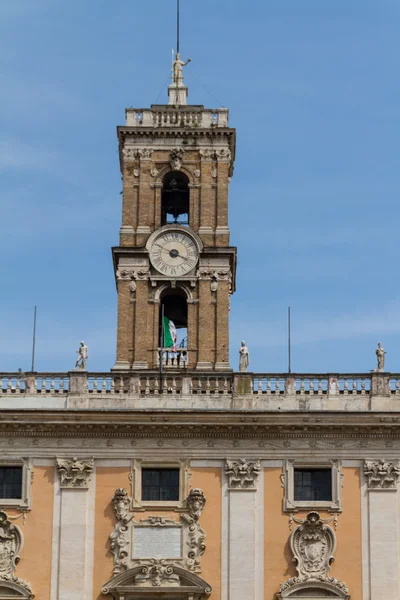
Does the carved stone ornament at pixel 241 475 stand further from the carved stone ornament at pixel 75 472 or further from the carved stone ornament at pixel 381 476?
the carved stone ornament at pixel 75 472

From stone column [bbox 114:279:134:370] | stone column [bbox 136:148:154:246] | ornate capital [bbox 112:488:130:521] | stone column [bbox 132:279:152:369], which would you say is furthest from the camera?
stone column [bbox 136:148:154:246]

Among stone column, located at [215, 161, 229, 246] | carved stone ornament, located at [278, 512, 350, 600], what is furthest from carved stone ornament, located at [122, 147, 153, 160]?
carved stone ornament, located at [278, 512, 350, 600]

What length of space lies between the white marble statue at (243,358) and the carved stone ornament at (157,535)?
477 centimetres

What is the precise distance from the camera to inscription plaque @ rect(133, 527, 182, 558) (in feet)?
193

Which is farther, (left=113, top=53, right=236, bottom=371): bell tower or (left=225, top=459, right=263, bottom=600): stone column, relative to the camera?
(left=113, top=53, right=236, bottom=371): bell tower

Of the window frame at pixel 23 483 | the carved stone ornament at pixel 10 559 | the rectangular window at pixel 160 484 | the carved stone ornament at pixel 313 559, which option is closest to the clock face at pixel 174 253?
the rectangular window at pixel 160 484

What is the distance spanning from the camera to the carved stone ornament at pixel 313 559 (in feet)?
191

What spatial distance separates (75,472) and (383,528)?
10384mm

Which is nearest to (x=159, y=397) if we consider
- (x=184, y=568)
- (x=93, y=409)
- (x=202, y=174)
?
(x=93, y=409)

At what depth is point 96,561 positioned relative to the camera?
58.9 meters

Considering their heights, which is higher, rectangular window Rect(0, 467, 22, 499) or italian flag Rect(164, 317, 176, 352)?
italian flag Rect(164, 317, 176, 352)

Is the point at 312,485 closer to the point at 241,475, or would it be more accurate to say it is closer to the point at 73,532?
the point at 241,475

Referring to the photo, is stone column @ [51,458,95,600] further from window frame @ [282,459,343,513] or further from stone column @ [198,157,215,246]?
stone column @ [198,157,215,246]

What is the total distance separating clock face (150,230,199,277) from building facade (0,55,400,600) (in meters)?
6.65
